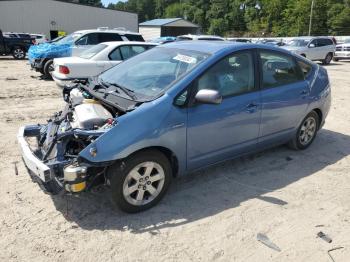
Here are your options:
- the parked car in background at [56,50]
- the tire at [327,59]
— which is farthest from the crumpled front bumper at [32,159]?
the tire at [327,59]

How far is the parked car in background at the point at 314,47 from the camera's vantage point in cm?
2097

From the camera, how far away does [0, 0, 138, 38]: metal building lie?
32938mm

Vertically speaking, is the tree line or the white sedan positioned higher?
the tree line

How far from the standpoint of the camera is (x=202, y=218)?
3.72 meters

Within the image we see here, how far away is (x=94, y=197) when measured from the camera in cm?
402

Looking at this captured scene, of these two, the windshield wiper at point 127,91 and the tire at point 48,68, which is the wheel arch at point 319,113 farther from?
the tire at point 48,68

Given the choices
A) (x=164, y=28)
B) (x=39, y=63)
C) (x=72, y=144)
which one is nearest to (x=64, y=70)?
(x=39, y=63)

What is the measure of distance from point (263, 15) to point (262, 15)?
53 centimetres

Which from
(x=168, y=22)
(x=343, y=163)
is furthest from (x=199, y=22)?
(x=343, y=163)

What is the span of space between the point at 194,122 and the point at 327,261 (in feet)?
6.03

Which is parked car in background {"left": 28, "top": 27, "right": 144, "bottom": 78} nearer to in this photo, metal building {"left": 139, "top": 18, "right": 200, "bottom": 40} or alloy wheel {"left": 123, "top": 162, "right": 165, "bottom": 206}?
alloy wheel {"left": 123, "top": 162, "right": 165, "bottom": 206}

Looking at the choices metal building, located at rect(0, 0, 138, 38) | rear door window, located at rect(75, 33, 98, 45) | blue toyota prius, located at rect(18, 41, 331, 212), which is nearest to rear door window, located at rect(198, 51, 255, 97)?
blue toyota prius, located at rect(18, 41, 331, 212)

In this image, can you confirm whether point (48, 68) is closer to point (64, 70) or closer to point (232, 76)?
point (64, 70)

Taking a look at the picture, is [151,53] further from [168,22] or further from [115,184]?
[168,22]
